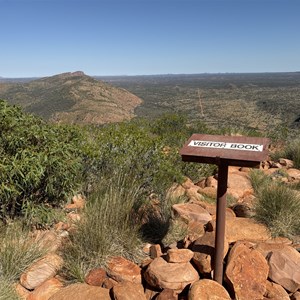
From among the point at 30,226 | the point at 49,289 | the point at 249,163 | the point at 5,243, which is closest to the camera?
the point at 249,163

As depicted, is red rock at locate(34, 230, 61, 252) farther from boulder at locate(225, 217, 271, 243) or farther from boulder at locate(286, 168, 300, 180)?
boulder at locate(286, 168, 300, 180)

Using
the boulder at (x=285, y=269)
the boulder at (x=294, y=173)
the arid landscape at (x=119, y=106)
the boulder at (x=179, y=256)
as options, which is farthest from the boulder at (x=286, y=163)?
the arid landscape at (x=119, y=106)

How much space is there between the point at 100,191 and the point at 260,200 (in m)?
2.05

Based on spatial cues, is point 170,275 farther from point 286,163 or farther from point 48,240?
point 286,163

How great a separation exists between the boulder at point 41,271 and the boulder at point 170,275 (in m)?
0.90

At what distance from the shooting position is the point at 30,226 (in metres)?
4.16

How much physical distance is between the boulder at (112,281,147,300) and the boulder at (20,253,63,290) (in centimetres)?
72

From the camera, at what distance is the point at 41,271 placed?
351 centimetres

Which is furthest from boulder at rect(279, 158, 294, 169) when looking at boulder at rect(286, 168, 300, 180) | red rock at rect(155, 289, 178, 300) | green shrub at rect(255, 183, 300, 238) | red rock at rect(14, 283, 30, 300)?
red rock at rect(14, 283, 30, 300)

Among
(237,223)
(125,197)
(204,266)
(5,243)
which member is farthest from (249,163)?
A: (5,243)

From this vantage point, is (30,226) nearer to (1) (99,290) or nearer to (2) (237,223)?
(1) (99,290)

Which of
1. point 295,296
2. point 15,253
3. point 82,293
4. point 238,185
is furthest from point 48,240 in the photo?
point 238,185

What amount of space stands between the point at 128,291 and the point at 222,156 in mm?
1411

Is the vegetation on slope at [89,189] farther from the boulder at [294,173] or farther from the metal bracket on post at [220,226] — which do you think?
the boulder at [294,173]
